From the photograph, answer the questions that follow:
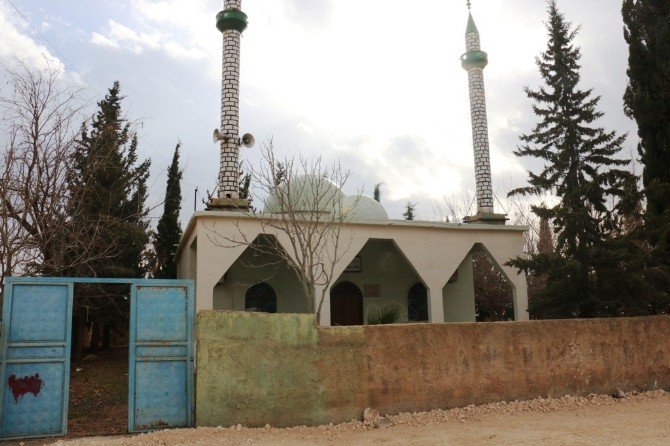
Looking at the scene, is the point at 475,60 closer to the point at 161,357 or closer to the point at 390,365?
the point at 390,365

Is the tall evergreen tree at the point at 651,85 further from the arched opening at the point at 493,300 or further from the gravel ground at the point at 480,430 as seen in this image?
the arched opening at the point at 493,300

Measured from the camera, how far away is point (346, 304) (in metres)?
18.1

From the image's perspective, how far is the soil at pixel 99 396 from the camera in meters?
7.90

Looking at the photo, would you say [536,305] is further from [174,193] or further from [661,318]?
[174,193]

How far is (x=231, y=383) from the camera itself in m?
6.70

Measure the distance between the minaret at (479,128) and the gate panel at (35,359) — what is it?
527 inches

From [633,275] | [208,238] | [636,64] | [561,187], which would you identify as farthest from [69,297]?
[636,64]

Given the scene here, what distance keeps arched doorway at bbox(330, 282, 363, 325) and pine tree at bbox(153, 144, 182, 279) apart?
23.3 ft

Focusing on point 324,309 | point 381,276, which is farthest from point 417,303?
point 324,309

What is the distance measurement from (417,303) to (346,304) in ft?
8.55

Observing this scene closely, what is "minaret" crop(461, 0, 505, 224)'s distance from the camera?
58.4 feet

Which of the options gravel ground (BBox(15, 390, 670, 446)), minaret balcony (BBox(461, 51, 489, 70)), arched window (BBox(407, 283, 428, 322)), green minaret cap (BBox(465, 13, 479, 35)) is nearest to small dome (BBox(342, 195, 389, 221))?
arched window (BBox(407, 283, 428, 322))

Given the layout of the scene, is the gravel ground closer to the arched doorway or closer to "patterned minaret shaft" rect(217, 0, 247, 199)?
"patterned minaret shaft" rect(217, 0, 247, 199)

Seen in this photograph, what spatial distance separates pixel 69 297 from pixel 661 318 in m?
9.11
